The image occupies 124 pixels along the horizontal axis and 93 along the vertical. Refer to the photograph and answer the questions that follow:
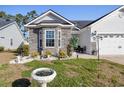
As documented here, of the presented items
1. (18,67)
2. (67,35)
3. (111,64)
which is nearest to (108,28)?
(67,35)

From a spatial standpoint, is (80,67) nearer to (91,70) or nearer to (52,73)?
(91,70)

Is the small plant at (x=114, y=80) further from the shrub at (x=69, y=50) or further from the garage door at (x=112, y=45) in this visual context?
the garage door at (x=112, y=45)

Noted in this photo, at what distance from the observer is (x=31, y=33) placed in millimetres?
20141

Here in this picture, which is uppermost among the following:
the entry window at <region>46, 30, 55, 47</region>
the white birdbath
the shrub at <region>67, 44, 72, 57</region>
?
the entry window at <region>46, 30, 55, 47</region>

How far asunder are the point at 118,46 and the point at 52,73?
11490 millimetres

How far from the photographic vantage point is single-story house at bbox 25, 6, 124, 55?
19.3 meters

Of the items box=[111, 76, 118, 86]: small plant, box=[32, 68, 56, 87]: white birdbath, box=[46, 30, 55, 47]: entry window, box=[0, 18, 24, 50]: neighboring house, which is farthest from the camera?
box=[0, 18, 24, 50]: neighboring house

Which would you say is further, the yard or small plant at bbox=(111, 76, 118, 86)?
small plant at bbox=(111, 76, 118, 86)

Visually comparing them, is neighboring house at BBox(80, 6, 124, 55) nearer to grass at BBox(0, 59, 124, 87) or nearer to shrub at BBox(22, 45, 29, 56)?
grass at BBox(0, 59, 124, 87)

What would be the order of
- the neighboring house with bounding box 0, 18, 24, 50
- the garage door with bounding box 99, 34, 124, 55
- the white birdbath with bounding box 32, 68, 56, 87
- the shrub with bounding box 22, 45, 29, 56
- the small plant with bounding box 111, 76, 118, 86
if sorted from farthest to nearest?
the neighboring house with bounding box 0, 18, 24, 50
the garage door with bounding box 99, 34, 124, 55
the shrub with bounding box 22, 45, 29, 56
the small plant with bounding box 111, 76, 118, 86
the white birdbath with bounding box 32, 68, 56, 87

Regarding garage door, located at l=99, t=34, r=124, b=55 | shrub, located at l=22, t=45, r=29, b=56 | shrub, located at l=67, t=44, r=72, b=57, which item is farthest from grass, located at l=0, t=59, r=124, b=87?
garage door, located at l=99, t=34, r=124, b=55
